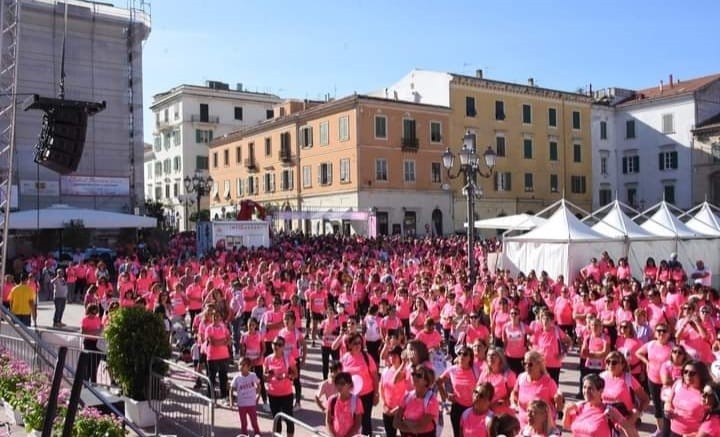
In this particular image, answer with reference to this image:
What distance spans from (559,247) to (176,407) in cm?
1361

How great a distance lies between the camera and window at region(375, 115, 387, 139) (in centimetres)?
4409

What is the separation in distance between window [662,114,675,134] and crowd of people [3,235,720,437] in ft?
Answer: 127

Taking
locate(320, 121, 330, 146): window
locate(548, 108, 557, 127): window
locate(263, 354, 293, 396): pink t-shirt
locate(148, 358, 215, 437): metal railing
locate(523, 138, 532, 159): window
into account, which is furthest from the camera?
locate(548, 108, 557, 127): window

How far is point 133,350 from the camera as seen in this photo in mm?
8852

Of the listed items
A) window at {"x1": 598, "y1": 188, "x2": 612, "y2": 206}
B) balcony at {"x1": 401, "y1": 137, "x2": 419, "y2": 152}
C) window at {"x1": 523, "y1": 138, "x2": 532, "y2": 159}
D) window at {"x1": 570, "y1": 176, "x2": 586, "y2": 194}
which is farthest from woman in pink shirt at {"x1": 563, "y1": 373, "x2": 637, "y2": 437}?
window at {"x1": 598, "y1": 188, "x2": 612, "y2": 206}

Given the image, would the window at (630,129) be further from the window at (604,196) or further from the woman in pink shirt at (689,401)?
the woman in pink shirt at (689,401)

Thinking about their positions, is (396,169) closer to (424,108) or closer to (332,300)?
(424,108)

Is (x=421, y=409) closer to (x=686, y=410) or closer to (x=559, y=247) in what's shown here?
(x=686, y=410)

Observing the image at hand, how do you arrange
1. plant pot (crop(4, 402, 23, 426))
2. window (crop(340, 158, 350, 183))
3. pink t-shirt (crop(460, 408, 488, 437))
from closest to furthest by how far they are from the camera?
pink t-shirt (crop(460, 408, 488, 437)) → plant pot (crop(4, 402, 23, 426)) → window (crop(340, 158, 350, 183))

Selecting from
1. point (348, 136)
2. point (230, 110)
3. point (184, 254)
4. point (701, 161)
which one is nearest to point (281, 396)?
point (184, 254)

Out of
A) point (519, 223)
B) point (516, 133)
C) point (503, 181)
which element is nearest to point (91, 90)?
point (519, 223)

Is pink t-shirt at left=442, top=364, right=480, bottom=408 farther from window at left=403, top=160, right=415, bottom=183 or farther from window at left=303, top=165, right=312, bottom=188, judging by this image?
window at left=303, top=165, right=312, bottom=188

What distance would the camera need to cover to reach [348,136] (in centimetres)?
4409

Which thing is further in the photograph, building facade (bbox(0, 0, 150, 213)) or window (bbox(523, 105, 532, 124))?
window (bbox(523, 105, 532, 124))
